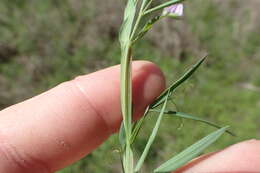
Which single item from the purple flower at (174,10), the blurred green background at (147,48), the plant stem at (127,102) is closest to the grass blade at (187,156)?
the plant stem at (127,102)

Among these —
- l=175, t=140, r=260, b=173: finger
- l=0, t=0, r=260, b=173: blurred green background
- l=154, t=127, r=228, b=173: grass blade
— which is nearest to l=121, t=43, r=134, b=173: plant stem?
l=154, t=127, r=228, b=173: grass blade

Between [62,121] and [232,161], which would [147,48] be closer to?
[62,121]

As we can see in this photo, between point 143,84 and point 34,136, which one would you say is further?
point 34,136

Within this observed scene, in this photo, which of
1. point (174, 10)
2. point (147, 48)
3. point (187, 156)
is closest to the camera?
point (187, 156)

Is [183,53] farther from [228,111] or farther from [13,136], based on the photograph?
[13,136]

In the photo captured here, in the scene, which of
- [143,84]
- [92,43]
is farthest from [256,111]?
[143,84]

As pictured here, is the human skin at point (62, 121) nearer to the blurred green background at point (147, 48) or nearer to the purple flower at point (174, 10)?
the purple flower at point (174, 10)

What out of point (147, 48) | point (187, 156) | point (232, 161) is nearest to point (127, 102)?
point (187, 156)
